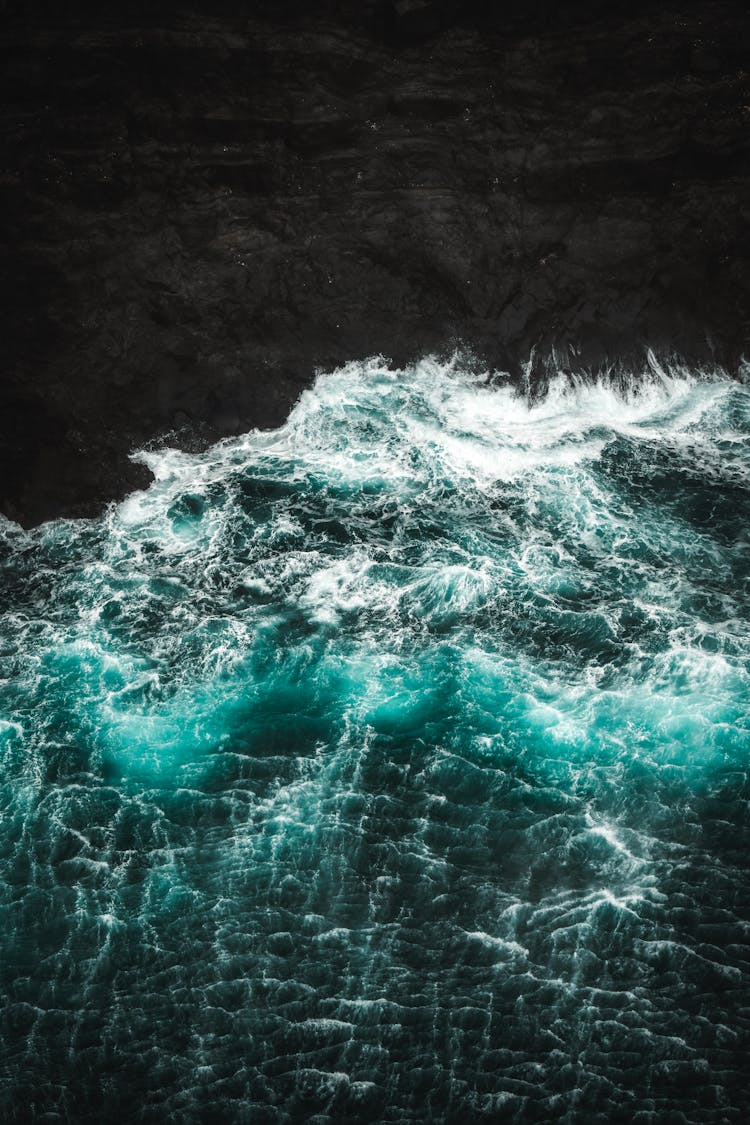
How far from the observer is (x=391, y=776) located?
18047 mm

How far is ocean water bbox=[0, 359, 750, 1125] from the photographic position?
562 inches

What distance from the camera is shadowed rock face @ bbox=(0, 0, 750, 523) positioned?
25.2 meters

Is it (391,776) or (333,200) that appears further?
(333,200)

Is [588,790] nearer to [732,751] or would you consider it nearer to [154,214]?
[732,751]

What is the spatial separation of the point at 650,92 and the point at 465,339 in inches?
305

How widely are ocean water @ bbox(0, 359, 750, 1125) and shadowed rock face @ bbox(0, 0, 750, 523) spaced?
2179 mm

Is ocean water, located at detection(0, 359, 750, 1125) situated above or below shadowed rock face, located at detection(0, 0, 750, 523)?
below

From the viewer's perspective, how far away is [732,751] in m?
18.0

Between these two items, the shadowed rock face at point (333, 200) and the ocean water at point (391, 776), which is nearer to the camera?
the ocean water at point (391, 776)

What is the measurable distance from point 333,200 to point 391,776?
15.9m

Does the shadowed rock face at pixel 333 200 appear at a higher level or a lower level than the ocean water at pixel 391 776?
higher

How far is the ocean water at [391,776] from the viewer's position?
46.8 ft

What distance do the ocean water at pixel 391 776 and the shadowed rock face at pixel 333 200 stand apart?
7.15 ft

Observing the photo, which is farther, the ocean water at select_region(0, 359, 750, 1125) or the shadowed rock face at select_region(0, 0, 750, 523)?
the shadowed rock face at select_region(0, 0, 750, 523)
